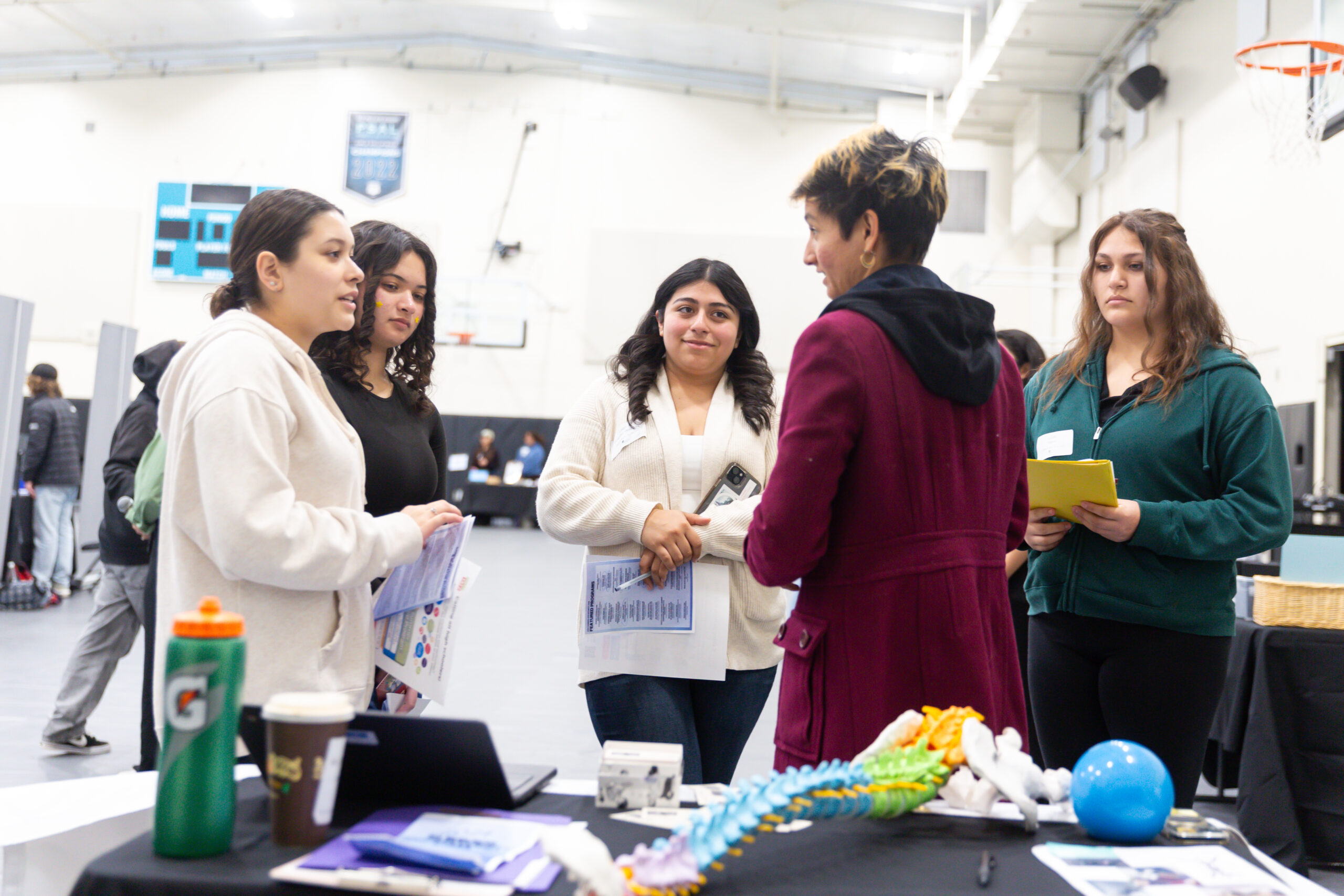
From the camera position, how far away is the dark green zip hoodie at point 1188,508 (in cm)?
168

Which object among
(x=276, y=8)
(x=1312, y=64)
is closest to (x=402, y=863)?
(x=1312, y=64)

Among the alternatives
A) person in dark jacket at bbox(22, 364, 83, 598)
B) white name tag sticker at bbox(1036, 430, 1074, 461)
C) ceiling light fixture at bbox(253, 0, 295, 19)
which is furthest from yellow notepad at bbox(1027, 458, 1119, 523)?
ceiling light fixture at bbox(253, 0, 295, 19)

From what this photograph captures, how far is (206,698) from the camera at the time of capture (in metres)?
0.83

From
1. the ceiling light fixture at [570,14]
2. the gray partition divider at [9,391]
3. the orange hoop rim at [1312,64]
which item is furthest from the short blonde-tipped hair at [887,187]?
the ceiling light fixture at [570,14]

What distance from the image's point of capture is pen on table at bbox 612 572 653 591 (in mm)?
1794

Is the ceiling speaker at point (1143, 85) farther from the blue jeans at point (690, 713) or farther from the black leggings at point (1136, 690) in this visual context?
the blue jeans at point (690, 713)

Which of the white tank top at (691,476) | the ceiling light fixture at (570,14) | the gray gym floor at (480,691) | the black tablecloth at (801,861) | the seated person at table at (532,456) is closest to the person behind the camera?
the black tablecloth at (801,861)

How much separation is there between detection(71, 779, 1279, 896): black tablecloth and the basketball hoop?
5.53 metres

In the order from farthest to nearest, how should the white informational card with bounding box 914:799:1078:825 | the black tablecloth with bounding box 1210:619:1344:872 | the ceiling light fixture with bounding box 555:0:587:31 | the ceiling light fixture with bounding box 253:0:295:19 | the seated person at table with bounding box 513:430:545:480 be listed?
the seated person at table with bounding box 513:430:545:480 → the ceiling light fixture with bounding box 253:0:295:19 → the ceiling light fixture with bounding box 555:0:587:31 → the black tablecloth with bounding box 1210:619:1344:872 → the white informational card with bounding box 914:799:1078:825

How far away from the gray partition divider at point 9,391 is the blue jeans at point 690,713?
5737 millimetres

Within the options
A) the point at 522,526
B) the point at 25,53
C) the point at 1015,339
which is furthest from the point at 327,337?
the point at 25,53

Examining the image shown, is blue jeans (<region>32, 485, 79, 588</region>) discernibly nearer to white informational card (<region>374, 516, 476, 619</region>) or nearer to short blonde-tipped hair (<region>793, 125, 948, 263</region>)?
white informational card (<region>374, 516, 476, 619</region>)

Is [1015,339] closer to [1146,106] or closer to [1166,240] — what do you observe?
[1166,240]

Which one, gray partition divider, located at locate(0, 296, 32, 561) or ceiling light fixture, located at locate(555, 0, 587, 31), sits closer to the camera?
gray partition divider, located at locate(0, 296, 32, 561)
